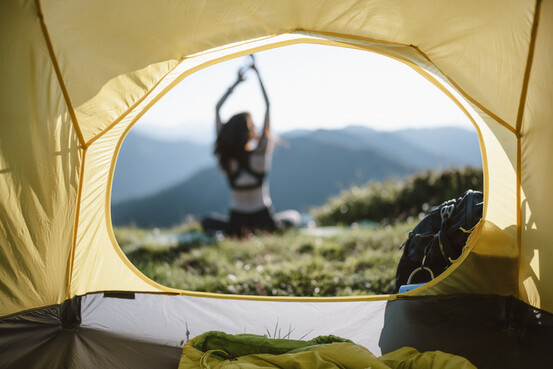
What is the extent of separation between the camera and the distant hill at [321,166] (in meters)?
9.67

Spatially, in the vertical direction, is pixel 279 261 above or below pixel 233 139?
below

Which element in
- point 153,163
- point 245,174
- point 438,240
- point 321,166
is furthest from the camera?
point 153,163

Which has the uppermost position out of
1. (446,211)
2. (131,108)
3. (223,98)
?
(223,98)

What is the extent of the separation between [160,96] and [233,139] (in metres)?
3.45

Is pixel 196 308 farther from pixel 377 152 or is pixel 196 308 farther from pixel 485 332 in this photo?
pixel 377 152

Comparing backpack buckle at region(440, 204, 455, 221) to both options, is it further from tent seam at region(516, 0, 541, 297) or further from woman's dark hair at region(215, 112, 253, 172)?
woman's dark hair at region(215, 112, 253, 172)

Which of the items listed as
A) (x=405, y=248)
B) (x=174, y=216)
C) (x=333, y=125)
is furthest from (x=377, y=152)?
(x=405, y=248)

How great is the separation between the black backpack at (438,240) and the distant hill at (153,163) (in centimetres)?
815

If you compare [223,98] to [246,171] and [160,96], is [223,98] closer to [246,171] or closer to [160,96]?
[246,171]

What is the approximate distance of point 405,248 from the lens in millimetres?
2553

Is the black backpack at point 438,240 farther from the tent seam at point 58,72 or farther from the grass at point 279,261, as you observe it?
the tent seam at point 58,72

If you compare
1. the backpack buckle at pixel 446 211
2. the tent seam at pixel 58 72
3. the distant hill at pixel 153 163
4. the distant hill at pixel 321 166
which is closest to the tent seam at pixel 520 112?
the backpack buckle at pixel 446 211

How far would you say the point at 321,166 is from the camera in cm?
984

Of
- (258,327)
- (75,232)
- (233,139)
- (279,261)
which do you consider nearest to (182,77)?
(75,232)
